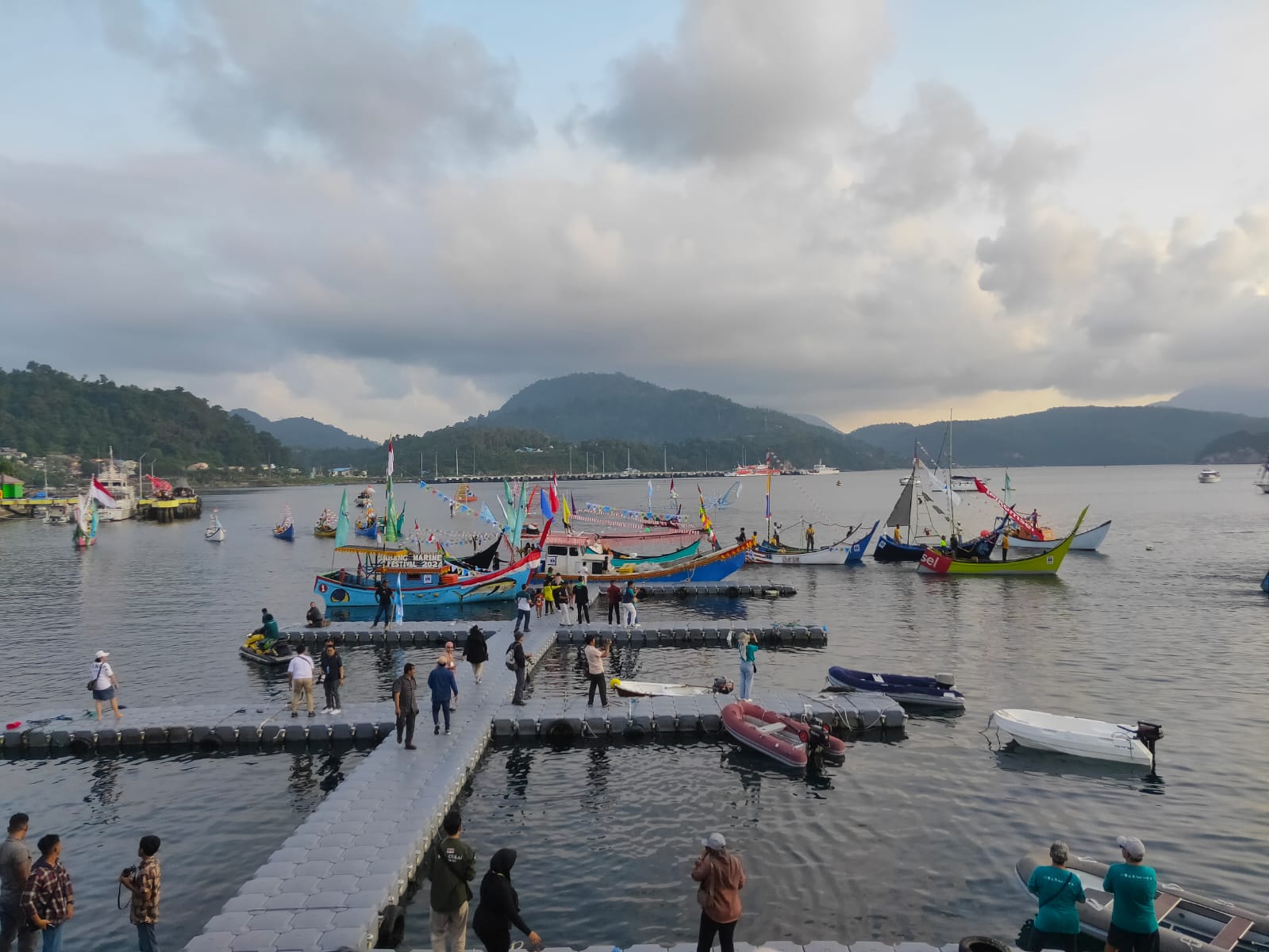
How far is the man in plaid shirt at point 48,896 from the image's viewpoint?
9391mm

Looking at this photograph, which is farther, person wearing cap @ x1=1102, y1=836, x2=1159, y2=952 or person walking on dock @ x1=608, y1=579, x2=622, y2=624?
person walking on dock @ x1=608, y1=579, x2=622, y2=624

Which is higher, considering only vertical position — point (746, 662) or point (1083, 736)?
point (746, 662)

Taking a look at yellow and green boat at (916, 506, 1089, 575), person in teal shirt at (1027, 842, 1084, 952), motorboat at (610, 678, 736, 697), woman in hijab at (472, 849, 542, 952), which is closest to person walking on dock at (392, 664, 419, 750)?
motorboat at (610, 678, 736, 697)

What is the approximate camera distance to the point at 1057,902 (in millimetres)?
9828

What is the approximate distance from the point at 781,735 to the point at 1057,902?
10.1 meters

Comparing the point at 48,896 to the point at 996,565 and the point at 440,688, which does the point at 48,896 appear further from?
the point at 996,565

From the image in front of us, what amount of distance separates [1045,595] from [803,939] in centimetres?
4199

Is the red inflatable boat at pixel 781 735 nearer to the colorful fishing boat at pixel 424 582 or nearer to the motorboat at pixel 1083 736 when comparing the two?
the motorboat at pixel 1083 736

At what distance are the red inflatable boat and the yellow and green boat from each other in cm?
3876

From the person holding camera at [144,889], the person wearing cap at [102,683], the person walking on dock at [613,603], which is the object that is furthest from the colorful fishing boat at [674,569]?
the person holding camera at [144,889]

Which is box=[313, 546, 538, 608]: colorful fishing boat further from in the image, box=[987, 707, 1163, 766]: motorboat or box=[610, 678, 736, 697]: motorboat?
box=[987, 707, 1163, 766]: motorboat

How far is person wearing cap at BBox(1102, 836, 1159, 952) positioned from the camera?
30.0 ft

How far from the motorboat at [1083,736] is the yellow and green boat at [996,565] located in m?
36.3

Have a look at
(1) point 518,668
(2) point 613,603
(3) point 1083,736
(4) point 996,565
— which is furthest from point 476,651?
(4) point 996,565
